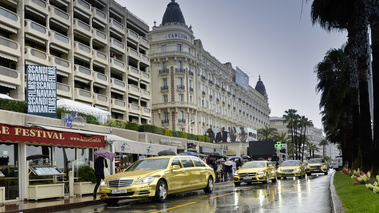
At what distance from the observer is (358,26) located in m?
20.2

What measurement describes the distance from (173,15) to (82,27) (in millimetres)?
33006

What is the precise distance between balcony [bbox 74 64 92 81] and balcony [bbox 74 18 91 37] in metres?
3.74

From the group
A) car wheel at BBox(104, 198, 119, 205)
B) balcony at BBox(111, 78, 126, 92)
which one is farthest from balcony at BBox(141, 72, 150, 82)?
car wheel at BBox(104, 198, 119, 205)

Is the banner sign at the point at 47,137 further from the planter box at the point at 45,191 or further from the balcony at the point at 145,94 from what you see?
the balcony at the point at 145,94

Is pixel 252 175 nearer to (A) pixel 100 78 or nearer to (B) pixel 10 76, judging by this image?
(B) pixel 10 76

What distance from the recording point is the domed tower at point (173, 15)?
77431 millimetres

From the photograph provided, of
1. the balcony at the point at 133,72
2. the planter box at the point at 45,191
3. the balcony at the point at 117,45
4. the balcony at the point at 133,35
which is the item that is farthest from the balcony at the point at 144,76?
the planter box at the point at 45,191

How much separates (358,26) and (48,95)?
50.9 feet

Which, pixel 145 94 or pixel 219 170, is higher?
pixel 145 94

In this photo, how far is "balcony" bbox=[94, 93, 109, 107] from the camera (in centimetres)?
4803

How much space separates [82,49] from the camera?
46.3m

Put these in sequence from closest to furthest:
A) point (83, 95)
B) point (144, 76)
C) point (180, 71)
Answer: point (83, 95), point (144, 76), point (180, 71)

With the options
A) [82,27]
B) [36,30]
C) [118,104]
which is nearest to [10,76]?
[36,30]

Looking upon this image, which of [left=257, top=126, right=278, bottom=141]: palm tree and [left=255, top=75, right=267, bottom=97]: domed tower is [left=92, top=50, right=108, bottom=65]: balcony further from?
[left=255, top=75, right=267, bottom=97]: domed tower
